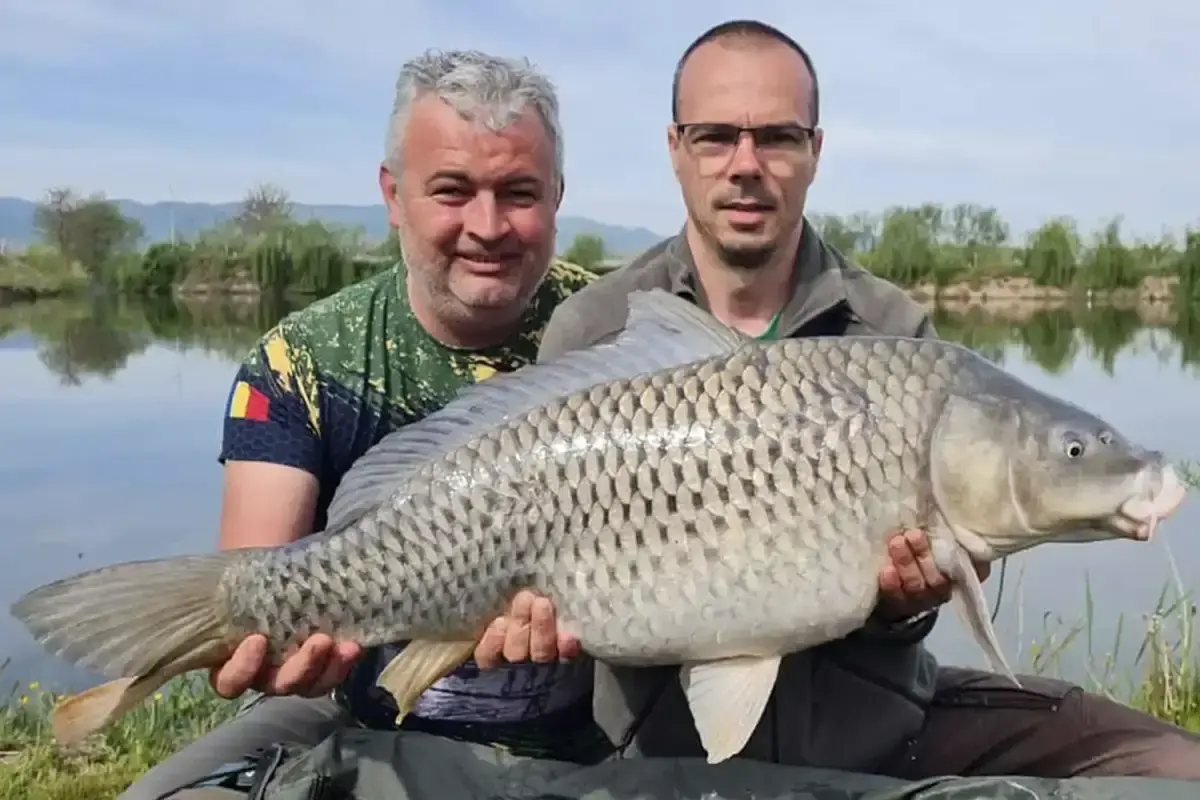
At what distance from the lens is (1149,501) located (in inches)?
47.1

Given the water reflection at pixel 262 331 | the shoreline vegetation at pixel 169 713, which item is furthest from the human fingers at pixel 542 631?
the water reflection at pixel 262 331

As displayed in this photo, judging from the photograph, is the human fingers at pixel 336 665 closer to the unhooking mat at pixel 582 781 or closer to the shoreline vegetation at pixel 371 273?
the unhooking mat at pixel 582 781

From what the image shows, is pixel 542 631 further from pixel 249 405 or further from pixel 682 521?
pixel 249 405

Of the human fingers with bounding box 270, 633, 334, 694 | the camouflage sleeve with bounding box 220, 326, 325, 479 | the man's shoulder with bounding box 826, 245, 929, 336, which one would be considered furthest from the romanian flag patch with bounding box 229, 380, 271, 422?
the man's shoulder with bounding box 826, 245, 929, 336

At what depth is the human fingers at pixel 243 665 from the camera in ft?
4.28

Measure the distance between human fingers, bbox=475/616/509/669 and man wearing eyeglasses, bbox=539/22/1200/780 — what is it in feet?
0.78

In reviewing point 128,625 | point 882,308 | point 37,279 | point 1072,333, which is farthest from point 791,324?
point 37,279

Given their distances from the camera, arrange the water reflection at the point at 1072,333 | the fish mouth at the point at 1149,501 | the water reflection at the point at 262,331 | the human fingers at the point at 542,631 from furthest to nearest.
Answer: the water reflection at the point at 262,331 → the water reflection at the point at 1072,333 → the human fingers at the point at 542,631 → the fish mouth at the point at 1149,501

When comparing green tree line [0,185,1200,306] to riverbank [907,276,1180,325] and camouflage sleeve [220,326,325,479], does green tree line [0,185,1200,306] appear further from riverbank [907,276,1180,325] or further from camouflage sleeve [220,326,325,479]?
camouflage sleeve [220,326,325,479]

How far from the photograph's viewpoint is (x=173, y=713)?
2.47m

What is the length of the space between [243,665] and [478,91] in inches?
31.0

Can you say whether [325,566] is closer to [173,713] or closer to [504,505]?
[504,505]

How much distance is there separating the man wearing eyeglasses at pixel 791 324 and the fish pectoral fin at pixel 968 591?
178 millimetres

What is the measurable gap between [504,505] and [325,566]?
0.20 meters
